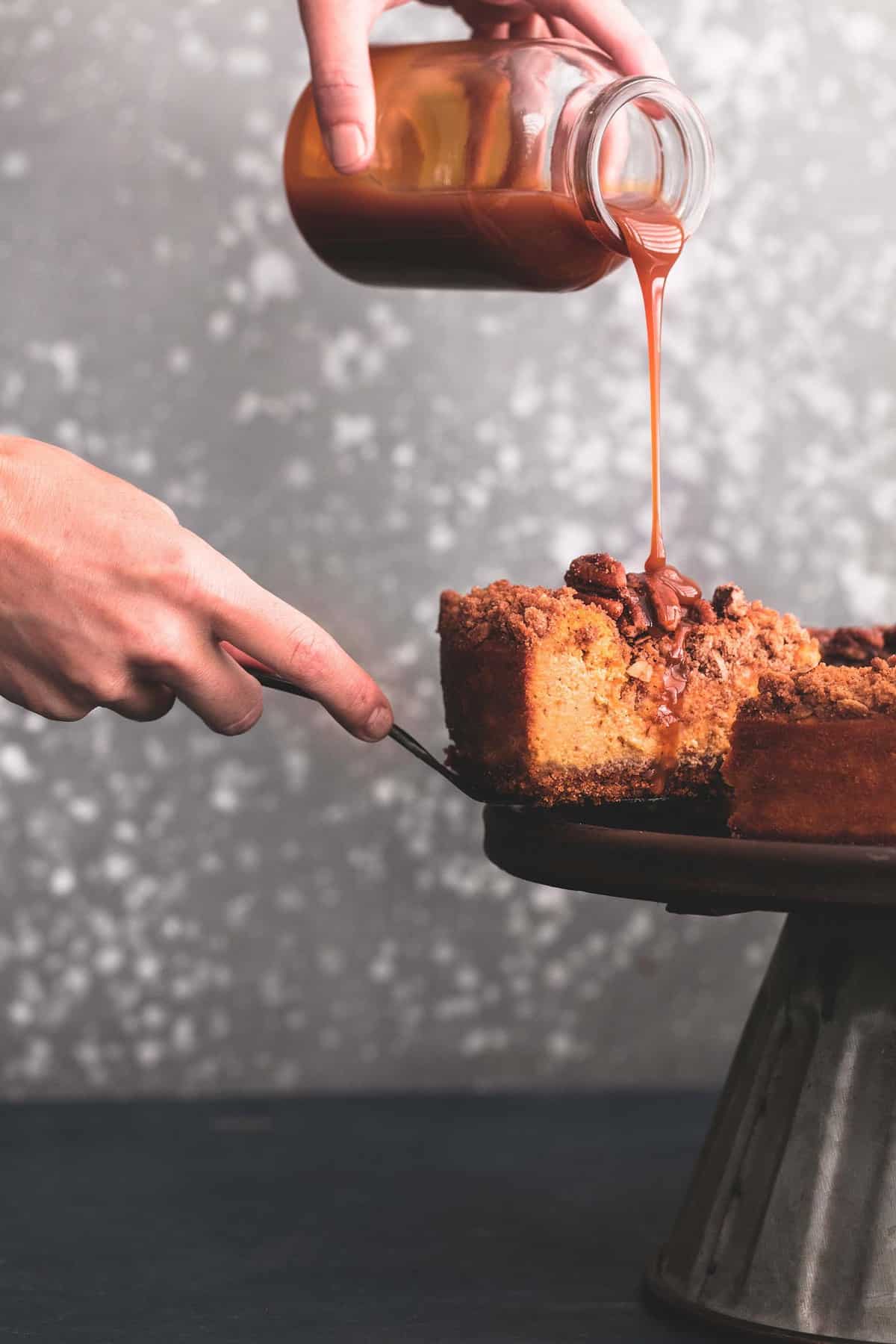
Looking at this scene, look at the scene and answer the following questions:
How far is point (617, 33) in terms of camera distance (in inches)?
58.9

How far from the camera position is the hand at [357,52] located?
1.28m

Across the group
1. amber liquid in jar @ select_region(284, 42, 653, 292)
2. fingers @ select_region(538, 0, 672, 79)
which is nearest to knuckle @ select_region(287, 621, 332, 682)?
amber liquid in jar @ select_region(284, 42, 653, 292)

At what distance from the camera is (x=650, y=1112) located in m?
1.94

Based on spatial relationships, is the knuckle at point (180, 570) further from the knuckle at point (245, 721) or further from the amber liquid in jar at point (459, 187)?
the amber liquid in jar at point (459, 187)

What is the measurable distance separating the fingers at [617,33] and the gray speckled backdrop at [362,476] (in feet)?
1.45

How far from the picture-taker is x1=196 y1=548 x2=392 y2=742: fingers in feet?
3.88

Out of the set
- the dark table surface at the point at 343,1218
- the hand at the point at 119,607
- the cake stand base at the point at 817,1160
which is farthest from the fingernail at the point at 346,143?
the dark table surface at the point at 343,1218

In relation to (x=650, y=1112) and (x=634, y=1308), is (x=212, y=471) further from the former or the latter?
(x=634, y=1308)

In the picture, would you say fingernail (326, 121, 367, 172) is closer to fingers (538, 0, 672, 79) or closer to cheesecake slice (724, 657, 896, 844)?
fingers (538, 0, 672, 79)

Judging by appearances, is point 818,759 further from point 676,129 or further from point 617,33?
point 617,33

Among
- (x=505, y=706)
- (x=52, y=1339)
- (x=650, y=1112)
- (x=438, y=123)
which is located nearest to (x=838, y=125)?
(x=438, y=123)

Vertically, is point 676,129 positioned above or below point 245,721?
above

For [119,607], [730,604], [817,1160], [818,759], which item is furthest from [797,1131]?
[119,607]

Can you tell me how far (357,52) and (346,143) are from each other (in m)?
0.09
